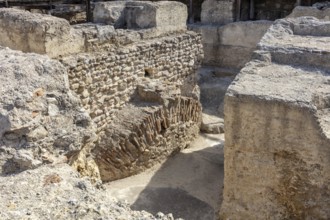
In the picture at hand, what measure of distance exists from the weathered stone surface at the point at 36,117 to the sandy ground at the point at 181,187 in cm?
302

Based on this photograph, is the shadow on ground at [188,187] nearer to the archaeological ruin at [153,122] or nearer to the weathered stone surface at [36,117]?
the archaeological ruin at [153,122]

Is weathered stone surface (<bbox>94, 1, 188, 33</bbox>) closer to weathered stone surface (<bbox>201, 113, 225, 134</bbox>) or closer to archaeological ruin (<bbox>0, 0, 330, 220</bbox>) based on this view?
archaeological ruin (<bbox>0, 0, 330, 220</bbox>)

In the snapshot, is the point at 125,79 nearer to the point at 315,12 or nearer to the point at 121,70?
the point at 121,70

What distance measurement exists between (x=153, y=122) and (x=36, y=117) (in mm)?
3938

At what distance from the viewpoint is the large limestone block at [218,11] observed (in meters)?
12.2

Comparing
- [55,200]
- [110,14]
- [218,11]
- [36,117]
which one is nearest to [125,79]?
[110,14]

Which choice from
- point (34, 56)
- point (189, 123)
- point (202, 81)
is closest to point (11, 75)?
point (34, 56)

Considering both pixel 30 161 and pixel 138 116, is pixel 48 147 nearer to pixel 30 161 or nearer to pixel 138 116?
pixel 30 161

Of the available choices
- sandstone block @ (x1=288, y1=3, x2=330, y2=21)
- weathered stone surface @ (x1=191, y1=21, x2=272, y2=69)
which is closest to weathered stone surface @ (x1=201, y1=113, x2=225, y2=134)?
weathered stone surface @ (x1=191, y1=21, x2=272, y2=69)

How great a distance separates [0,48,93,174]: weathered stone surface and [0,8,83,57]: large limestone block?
237 cm

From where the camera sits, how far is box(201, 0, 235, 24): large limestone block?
40.0 ft

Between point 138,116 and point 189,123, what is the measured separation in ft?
4.94

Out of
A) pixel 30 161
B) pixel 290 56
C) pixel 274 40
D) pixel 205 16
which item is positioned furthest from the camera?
pixel 205 16

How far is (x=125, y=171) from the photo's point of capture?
6.68 meters
